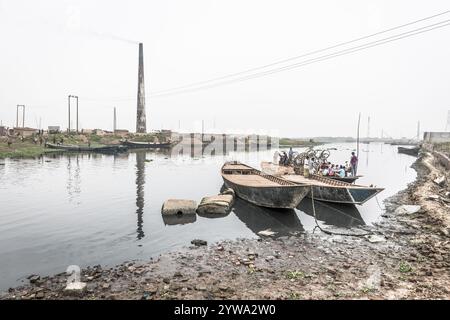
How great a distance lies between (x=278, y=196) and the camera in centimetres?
1622

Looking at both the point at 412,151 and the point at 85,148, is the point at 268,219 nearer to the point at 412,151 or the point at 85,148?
the point at 85,148

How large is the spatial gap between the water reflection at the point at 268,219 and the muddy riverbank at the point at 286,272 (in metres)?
1.39

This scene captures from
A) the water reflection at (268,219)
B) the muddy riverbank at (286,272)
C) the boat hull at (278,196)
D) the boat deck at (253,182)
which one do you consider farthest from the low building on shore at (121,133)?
the muddy riverbank at (286,272)

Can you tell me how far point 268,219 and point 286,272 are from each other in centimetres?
704

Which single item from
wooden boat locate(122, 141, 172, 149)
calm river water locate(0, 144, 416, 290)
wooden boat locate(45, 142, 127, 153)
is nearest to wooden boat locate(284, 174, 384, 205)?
calm river water locate(0, 144, 416, 290)

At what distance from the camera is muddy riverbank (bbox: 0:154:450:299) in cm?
764

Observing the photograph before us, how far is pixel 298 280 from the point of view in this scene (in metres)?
8.41

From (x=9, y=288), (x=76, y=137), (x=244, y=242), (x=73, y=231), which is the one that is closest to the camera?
(x=9, y=288)

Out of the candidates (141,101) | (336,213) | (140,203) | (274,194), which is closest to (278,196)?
(274,194)
